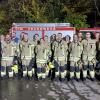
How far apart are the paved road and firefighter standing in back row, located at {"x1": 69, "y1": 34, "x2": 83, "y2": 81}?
0.44 meters

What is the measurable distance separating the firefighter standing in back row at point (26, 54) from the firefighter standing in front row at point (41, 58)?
0.92 feet

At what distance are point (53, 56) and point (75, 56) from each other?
832 mm

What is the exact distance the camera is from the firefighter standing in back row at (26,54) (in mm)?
16406

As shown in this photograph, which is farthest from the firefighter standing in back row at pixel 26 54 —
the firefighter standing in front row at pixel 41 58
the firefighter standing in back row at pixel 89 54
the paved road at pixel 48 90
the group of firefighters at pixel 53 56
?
the firefighter standing in back row at pixel 89 54

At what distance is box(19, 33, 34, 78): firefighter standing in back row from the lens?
1641 centimetres

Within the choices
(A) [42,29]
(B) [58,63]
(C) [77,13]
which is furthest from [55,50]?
(C) [77,13]

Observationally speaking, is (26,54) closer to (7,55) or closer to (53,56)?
(7,55)

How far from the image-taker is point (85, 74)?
53.7 feet

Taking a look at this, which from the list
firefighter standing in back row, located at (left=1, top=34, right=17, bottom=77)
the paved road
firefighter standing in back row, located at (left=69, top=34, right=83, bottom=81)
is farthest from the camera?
firefighter standing in back row, located at (left=1, top=34, right=17, bottom=77)

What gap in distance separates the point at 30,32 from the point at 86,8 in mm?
Result: 9673

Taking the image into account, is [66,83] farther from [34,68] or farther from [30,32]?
[30,32]

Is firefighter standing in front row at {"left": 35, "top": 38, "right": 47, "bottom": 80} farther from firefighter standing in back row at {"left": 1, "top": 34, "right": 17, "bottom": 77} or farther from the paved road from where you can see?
firefighter standing in back row at {"left": 1, "top": 34, "right": 17, "bottom": 77}

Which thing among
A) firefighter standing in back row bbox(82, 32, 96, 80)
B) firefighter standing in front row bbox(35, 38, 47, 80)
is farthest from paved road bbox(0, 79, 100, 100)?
firefighter standing in back row bbox(82, 32, 96, 80)

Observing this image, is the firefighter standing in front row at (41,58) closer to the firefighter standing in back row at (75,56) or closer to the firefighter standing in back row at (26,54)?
the firefighter standing in back row at (26,54)
